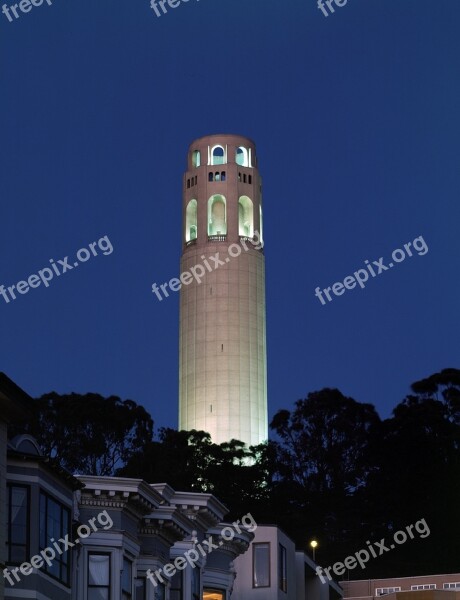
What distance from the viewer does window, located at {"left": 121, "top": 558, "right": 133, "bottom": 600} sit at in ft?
157

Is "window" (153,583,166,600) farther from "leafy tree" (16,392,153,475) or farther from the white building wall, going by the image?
"leafy tree" (16,392,153,475)

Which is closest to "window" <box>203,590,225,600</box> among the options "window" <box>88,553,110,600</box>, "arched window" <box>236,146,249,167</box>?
"window" <box>88,553,110,600</box>

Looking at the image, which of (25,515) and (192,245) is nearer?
(25,515)

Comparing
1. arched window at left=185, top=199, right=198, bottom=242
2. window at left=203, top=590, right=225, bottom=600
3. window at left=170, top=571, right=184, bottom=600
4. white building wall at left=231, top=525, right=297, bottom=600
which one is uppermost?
arched window at left=185, top=199, right=198, bottom=242

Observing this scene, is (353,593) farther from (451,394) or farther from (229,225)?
(229,225)

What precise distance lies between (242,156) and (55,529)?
13327cm

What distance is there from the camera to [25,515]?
42500mm

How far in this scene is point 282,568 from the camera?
68.7 metres

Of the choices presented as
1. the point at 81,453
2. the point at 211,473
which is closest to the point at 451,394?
the point at 211,473

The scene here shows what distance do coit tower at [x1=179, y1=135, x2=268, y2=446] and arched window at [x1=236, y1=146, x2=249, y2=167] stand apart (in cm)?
647

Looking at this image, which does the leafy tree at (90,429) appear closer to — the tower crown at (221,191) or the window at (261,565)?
the tower crown at (221,191)

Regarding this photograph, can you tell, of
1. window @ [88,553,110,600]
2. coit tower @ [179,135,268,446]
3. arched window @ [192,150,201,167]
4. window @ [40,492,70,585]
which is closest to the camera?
window @ [40,492,70,585]

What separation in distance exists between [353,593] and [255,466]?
155ft

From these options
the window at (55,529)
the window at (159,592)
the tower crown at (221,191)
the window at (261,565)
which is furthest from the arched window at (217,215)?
the window at (55,529)
